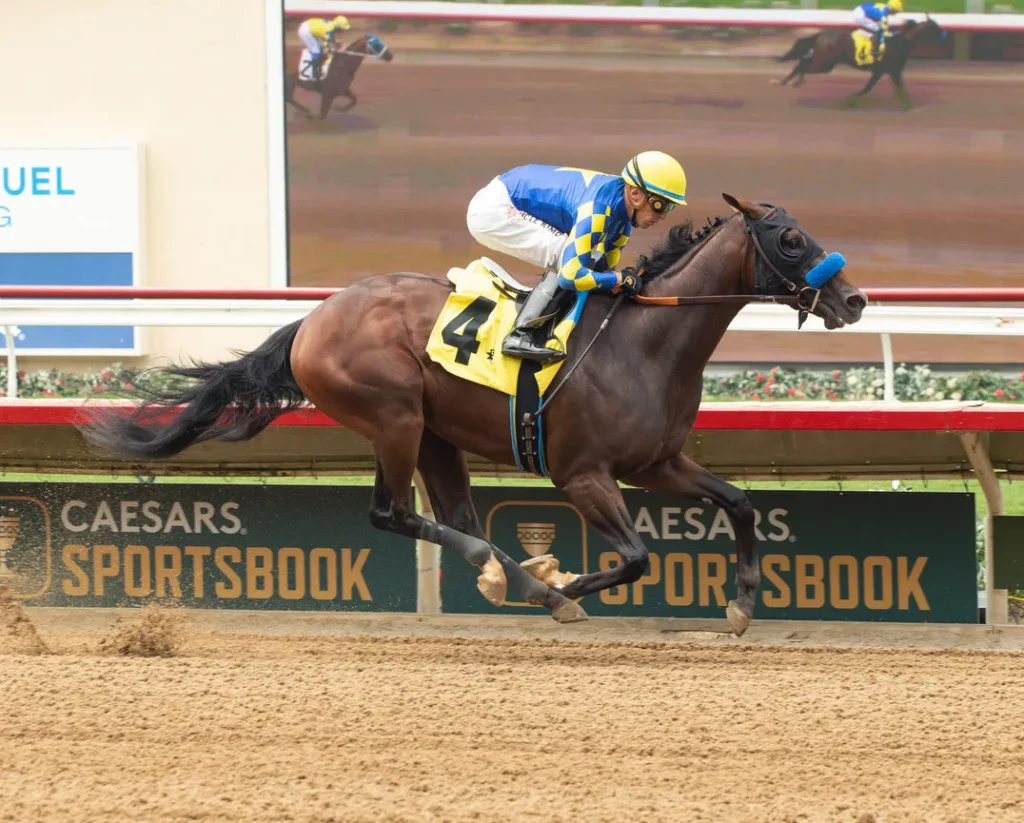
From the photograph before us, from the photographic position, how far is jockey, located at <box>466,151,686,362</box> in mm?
4980

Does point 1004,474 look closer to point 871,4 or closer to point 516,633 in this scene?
point 516,633

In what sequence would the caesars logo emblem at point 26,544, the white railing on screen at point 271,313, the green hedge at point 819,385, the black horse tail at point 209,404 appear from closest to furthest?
the black horse tail at point 209,404
the white railing on screen at point 271,313
the caesars logo emblem at point 26,544
the green hedge at point 819,385

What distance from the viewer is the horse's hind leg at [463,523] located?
5.20 m

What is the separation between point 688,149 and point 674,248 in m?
7.83

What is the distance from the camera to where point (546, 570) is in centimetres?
532

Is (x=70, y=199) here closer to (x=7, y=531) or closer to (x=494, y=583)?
(x=7, y=531)

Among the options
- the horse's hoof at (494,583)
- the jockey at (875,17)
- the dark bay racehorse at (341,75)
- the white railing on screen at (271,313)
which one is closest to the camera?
the horse's hoof at (494,583)

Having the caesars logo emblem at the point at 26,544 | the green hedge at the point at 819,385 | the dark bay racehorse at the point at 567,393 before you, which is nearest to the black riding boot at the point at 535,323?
the dark bay racehorse at the point at 567,393

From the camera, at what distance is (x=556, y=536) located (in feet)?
20.6

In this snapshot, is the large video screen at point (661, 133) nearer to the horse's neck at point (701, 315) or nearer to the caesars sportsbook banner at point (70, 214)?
the caesars sportsbook banner at point (70, 214)

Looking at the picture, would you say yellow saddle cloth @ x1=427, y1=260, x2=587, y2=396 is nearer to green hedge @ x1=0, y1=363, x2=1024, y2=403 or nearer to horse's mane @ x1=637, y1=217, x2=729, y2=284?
horse's mane @ x1=637, y1=217, x2=729, y2=284

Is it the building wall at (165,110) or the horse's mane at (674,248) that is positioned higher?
the building wall at (165,110)

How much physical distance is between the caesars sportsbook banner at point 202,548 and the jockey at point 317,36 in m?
7.21

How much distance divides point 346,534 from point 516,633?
3.01 feet
